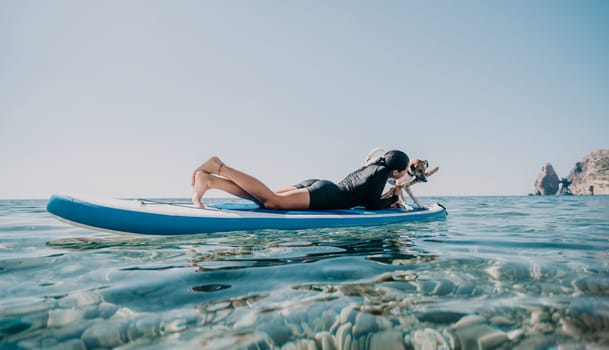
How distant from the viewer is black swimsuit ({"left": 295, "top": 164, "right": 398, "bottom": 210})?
17.2 feet

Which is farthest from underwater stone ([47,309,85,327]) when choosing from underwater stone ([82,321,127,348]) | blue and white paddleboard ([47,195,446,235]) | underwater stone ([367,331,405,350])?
blue and white paddleboard ([47,195,446,235])

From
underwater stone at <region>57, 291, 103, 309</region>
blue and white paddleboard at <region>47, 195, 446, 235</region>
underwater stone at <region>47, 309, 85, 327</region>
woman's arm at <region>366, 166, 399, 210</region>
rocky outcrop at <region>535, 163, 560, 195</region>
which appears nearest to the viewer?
underwater stone at <region>47, 309, 85, 327</region>

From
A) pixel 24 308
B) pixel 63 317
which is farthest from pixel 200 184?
pixel 63 317

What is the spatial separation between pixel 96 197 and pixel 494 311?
174 inches

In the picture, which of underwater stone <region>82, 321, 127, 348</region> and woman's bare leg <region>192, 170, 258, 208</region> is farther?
woman's bare leg <region>192, 170, 258, 208</region>

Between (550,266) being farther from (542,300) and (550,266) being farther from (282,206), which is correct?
(282,206)

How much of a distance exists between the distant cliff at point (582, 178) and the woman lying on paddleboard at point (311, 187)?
118 meters

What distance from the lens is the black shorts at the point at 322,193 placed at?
519cm

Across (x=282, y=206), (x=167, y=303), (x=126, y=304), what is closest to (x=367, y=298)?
(x=167, y=303)

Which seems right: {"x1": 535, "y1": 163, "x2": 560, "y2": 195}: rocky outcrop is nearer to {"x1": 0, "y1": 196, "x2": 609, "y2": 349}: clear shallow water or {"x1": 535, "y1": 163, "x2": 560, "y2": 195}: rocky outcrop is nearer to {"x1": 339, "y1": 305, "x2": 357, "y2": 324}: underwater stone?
{"x1": 0, "y1": 196, "x2": 609, "y2": 349}: clear shallow water

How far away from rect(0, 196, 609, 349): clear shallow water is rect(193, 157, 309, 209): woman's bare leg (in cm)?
137

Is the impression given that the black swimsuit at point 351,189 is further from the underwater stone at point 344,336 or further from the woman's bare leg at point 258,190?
the underwater stone at point 344,336

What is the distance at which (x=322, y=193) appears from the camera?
17.1 feet

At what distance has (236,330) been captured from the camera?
1415 millimetres
